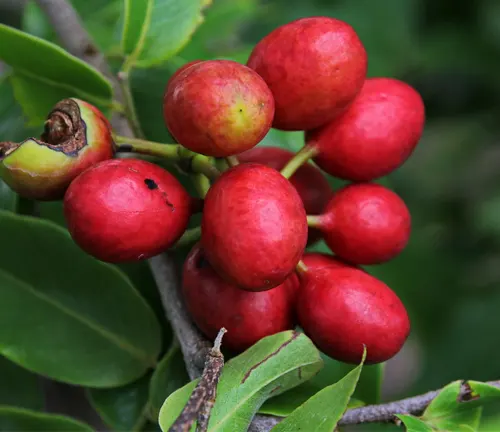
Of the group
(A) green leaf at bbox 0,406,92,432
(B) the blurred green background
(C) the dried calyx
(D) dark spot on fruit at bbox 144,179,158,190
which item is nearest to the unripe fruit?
(C) the dried calyx

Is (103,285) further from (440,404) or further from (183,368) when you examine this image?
(440,404)

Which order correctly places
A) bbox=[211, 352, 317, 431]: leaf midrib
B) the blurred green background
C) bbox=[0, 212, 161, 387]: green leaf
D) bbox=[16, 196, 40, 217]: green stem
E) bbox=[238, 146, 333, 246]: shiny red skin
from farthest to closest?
the blurred green background, bbox=[16, 196, 40, 217]: green stem, bbox=[0, 212, 161, 387]: green leaf, bbox=[238, 146, 333, 246]: shiny red skin, bbox=[211, 352, 317, 431]: leaf midrib

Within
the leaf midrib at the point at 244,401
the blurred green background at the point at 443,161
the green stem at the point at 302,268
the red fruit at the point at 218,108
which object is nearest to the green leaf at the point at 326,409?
the leaf midrib at the point at 244,401

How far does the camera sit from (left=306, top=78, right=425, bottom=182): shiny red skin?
1.01 m

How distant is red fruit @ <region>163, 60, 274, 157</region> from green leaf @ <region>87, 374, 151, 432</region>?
601mm

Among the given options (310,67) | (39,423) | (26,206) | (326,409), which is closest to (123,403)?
(39,423)

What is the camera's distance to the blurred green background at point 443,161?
2326 mm

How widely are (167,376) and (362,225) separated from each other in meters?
0.41

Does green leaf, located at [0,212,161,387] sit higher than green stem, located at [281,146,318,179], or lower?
lower

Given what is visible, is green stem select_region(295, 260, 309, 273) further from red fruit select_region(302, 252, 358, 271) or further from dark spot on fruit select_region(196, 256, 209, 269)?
dark spot on fruit select_region(196, 256, 209, 269)

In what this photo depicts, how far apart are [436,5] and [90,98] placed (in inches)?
86.6

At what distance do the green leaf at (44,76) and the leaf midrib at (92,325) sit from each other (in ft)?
0.95

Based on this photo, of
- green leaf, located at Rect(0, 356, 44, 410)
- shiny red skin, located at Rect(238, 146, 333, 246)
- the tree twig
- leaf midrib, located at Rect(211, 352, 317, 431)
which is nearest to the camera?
the tree twig

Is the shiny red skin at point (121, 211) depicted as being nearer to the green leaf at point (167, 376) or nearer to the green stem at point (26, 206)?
the green leaf at point (167, 376)
